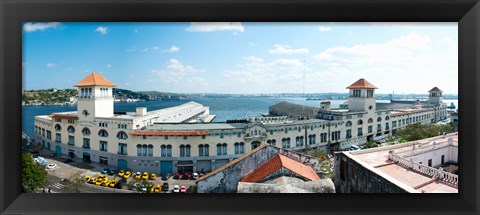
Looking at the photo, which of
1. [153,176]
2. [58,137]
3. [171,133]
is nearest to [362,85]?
[171,133]

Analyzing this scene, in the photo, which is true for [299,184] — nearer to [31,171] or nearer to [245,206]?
[245,206]

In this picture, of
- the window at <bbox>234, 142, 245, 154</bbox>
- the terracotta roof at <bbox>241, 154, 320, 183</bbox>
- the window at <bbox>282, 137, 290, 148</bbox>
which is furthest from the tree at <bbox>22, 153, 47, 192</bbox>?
the window at <bbox>282, 137, 290, 148</bbox>

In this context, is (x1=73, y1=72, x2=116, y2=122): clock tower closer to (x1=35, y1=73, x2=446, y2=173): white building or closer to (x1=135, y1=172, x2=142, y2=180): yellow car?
(x1=35, y1=73, x2=446, y2=173): white building

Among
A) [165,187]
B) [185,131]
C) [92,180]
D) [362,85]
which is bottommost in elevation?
[165,187]

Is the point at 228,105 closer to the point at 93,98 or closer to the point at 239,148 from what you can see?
the point at 239,148

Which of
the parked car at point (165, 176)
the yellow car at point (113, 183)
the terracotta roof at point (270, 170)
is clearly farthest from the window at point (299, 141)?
the yellow car at point (113, 183)

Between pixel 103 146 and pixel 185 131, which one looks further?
pixel 185 131
